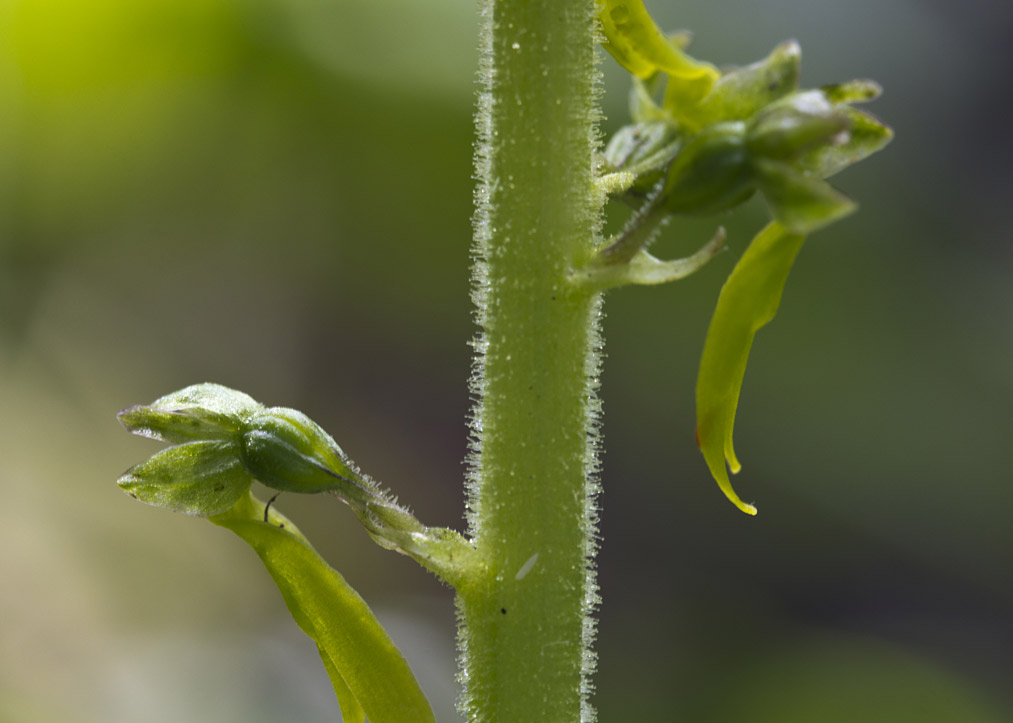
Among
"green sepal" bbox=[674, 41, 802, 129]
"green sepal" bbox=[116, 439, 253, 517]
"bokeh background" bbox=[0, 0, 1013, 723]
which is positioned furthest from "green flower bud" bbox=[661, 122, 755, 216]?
"bokeh background" bbox=[0, 0, 1013, 723]

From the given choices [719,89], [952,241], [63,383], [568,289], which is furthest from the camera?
[952,241]

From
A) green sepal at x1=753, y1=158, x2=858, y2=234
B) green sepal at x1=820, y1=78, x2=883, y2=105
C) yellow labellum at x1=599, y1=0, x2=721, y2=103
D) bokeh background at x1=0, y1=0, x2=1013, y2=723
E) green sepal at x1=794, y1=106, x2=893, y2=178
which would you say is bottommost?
bokeh background at x1=0, y1=0, x2=1013, y2=723

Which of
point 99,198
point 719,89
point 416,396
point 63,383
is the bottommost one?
point 416,396

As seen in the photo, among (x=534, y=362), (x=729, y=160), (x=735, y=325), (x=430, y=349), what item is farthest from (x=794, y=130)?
(x=430, y=349)

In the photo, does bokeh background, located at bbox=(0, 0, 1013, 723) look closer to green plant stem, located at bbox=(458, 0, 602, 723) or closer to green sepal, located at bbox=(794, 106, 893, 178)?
green plant stem, located at bbox=(458, 0, 602, 723)

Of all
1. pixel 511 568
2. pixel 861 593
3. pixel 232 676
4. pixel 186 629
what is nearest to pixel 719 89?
pixel 511 568

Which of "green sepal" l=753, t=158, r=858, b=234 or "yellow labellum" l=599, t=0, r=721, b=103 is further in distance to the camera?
"yellow labellum" l=599, t=0, r=721, b=103

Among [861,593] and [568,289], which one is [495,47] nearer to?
[568,289]

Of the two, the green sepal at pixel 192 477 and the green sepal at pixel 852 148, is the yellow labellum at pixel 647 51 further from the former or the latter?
the green sepal at pixel 192 477

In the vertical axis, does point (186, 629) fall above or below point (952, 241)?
below
